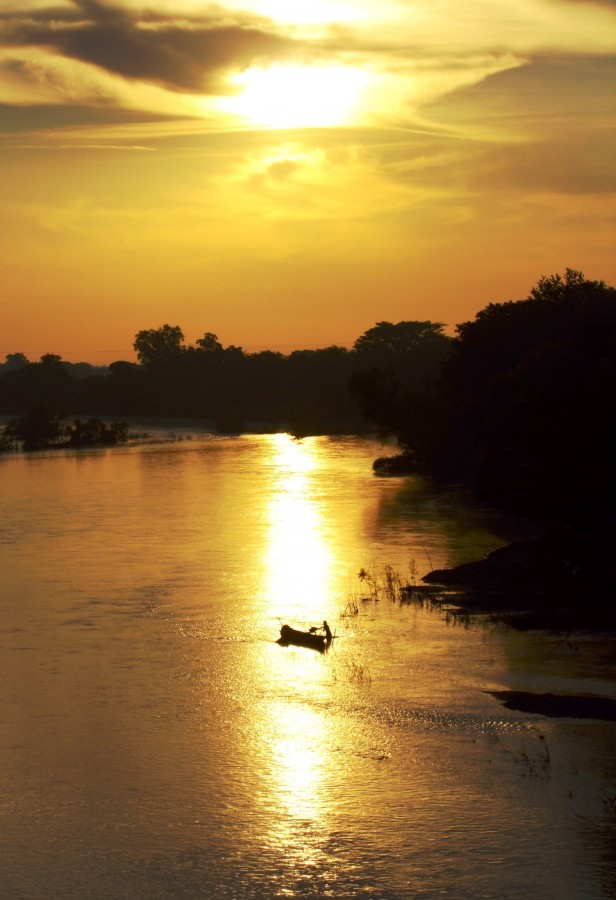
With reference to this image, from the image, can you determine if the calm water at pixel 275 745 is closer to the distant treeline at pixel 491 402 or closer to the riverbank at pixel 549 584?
the riverbank at pixel 549 584

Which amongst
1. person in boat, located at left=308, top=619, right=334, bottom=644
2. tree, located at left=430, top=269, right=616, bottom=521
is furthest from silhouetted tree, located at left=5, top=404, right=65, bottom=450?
person in boat, located at left=308, top=619, right=334, bottom=644

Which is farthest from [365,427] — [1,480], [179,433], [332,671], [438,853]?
[438,853]

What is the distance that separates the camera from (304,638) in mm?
27359

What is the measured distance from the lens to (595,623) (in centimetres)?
2856

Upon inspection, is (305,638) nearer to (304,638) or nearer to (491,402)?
(304,638)

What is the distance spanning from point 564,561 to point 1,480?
48336mm

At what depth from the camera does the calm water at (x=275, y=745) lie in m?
15.6

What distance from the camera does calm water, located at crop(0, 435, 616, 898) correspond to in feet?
51.1

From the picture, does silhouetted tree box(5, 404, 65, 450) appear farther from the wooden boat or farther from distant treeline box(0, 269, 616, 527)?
the wooden boat

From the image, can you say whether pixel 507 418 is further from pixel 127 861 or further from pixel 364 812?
pixel 127 861

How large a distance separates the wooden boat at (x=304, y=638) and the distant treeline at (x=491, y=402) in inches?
353

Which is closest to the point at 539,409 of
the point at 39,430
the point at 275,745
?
the point at 275,745

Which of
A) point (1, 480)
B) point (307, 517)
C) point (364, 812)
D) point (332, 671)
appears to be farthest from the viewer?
point (1, 480)

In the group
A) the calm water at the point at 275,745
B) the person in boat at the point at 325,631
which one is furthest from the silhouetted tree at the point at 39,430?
the person in boat at the point at 325,631
